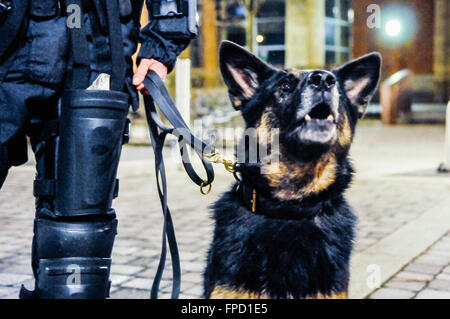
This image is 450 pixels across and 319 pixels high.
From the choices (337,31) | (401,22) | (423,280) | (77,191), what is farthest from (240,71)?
(401,22)

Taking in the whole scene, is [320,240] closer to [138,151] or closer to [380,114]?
[138,151]

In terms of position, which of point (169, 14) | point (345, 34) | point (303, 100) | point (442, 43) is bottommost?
point (303, 100)

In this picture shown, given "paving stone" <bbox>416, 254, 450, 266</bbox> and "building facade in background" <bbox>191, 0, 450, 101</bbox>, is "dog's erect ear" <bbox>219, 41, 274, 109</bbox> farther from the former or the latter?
"building facade in background" <bbox>191, 0, 450, 101</bbox>

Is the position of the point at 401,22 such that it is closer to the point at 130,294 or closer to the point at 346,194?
the point at 346,194

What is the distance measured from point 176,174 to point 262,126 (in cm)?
591

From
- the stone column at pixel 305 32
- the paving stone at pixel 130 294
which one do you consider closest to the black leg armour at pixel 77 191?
the paving stone at pixel 130 294

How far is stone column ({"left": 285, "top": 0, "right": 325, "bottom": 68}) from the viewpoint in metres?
20.9

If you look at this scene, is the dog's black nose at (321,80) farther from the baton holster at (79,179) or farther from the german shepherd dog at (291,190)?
the baton holster at (79,179)

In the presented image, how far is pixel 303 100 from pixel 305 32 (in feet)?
62.0

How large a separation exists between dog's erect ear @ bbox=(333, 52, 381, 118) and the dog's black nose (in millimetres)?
216

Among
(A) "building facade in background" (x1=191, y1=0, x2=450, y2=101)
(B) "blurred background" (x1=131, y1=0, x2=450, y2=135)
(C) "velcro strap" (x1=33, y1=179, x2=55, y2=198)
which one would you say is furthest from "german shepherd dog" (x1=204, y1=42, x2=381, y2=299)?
(A) "building facade in background" (x1=191, y1=0, x2=450, y2=101)

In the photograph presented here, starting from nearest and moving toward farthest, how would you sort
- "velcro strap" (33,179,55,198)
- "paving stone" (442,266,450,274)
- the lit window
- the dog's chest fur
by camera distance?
1. "velcro strap" (33,179,55,198)
2. the dog's chest fur
3. "paving stone" (442,266,450,274)
4. the lit window

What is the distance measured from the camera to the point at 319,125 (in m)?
2.65

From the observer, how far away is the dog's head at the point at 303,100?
266 cm
